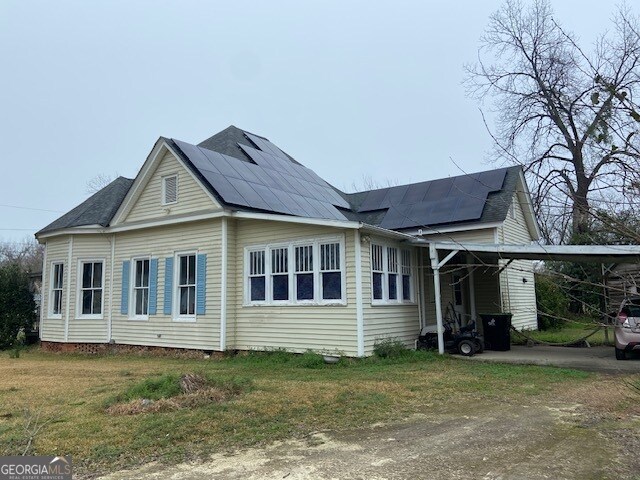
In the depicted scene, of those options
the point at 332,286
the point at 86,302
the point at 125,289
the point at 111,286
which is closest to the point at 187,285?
the point at 125,289

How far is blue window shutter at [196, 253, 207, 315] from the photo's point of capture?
13.5 m

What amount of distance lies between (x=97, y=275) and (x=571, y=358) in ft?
46.4

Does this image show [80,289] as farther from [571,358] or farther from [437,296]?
[571,358]

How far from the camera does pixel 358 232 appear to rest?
11398mm

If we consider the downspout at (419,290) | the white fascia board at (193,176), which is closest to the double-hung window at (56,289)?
the white fascia board at (193,176)

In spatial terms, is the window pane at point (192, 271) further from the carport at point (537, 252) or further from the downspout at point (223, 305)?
the carport at point (537, 252)

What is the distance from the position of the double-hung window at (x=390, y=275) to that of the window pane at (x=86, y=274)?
32.0 feet

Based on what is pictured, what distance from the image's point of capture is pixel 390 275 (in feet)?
42.2

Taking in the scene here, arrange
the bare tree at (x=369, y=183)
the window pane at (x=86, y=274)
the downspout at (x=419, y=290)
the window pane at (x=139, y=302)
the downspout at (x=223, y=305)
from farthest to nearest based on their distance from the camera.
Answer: the bare tree at (x=369, y=183) < the window pane at (x=86, y=274) < the window pane at (x=139, y=302) < the downspout at (x=419, y=290) < the downspout at (x=223, y=305)

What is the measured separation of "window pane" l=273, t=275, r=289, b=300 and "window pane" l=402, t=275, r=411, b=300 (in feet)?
10.6

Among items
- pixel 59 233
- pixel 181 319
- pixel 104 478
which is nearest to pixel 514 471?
pixel 104 478

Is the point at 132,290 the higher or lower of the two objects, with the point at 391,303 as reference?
higher

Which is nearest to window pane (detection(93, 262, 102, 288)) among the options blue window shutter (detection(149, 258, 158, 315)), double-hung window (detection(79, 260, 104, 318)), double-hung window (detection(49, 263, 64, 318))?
double-hung window (detection(79, 260, 104, 318))

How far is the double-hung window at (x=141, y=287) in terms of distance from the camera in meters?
15.0
